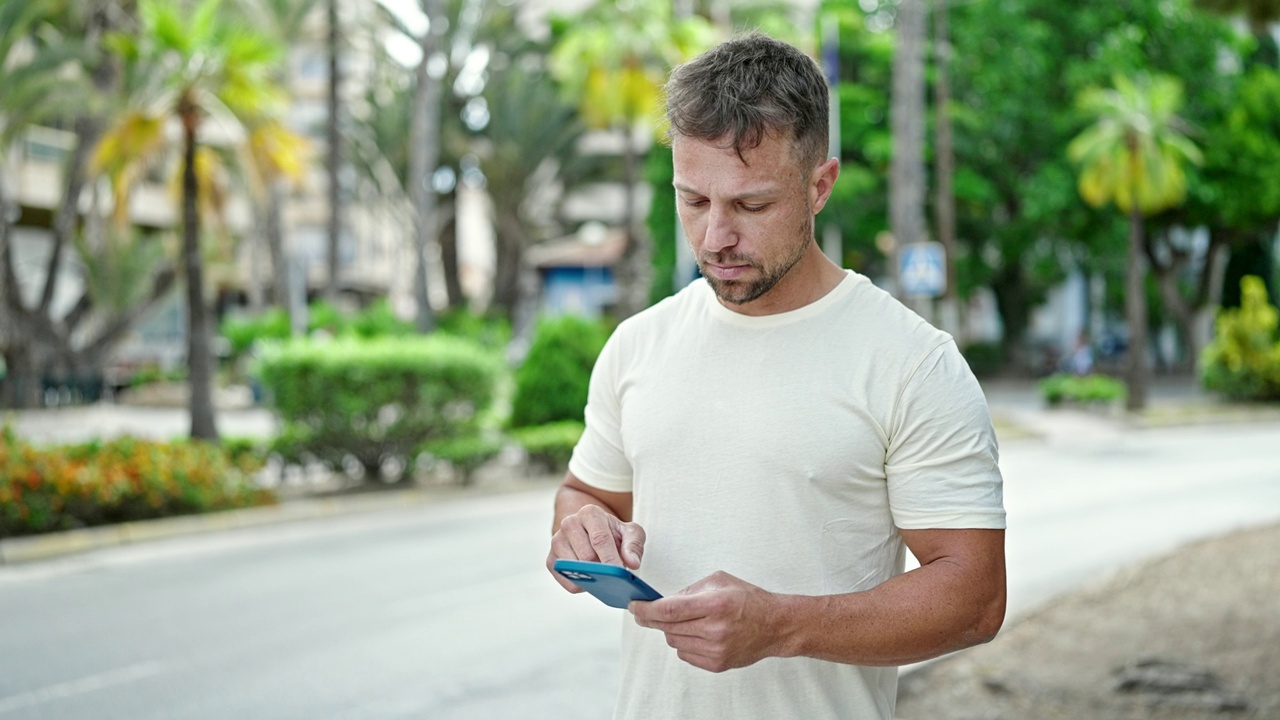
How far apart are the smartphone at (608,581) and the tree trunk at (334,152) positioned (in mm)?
32155

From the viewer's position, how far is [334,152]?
33.6 meters

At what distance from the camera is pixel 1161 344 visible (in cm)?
5831

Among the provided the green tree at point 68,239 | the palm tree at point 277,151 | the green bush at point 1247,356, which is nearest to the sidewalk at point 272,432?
the green bush at point 1247,356

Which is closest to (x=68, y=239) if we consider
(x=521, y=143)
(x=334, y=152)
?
(x=334, y=152)

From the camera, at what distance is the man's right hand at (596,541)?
6.88ft

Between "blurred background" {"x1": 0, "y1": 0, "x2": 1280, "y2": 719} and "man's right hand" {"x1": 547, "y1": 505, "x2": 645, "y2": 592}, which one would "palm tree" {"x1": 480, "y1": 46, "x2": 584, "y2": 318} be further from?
"man's right hand" {"x1": 547, "y1": 505, "x2": 645, "y2": 592}

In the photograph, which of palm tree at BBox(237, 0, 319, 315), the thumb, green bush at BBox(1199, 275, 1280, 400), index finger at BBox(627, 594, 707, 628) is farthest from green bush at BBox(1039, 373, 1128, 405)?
index finger at BBox(627, 594, 707, 628)

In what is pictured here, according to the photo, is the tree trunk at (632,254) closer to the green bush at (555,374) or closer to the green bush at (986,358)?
the green bush at (555,374)

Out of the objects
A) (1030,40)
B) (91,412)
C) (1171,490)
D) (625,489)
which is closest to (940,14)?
(1030,40)

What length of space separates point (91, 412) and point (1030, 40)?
84.0 ft

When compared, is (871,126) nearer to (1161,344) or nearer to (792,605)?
(1161,344)

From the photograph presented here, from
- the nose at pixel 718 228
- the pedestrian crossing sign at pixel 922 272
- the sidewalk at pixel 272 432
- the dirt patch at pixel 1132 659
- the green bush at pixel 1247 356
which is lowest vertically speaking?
the sidewalk at pixel 272 432

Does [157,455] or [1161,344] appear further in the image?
[1161,344]

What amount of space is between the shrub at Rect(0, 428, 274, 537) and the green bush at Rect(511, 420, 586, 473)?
398 centimetres
